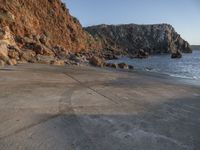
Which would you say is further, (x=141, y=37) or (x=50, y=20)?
(x=141, y=37)

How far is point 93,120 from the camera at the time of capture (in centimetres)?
700

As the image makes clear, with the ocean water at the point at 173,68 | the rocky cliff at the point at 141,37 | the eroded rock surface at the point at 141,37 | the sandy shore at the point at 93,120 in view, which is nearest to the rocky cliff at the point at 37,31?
the sandy shore at the point at 93,120

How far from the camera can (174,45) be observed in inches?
6265

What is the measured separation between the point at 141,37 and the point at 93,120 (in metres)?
162

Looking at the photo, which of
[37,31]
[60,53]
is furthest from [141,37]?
[60,53]

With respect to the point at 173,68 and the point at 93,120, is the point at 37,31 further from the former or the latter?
the point at 93,120

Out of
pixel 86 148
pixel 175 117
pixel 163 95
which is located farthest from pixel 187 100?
pixel 86 148

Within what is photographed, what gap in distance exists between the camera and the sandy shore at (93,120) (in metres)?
5.68

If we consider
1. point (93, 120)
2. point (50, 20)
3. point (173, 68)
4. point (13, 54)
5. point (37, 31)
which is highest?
point (50, 20)

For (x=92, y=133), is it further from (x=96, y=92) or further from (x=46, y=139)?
(x=96, y=92)

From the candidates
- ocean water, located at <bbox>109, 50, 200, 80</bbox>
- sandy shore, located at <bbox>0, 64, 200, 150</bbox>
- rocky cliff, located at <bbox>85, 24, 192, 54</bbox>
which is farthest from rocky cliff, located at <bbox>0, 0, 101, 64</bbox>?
rocky cliff, located at <bbox>85, 24, 192, 54</bbox>

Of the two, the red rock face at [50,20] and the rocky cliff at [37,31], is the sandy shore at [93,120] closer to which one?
the rocky cliff at [37,31]

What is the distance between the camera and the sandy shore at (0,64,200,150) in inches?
224

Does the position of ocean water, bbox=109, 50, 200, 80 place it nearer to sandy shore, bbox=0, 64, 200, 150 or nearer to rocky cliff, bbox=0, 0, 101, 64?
rocky cliff, bbox=0, 0, 101, 64
